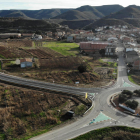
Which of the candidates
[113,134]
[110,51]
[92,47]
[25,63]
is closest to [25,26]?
[92,47]

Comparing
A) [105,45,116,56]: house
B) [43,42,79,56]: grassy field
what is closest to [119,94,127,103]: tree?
[43,42,79,56]: grassy field

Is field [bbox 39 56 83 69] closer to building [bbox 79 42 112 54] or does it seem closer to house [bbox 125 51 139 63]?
house [bbox 125 51 139 63]

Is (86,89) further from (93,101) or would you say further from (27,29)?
(27,29)

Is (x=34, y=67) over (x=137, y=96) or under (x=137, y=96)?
over

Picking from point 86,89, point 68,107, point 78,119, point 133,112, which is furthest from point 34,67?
point 133,112

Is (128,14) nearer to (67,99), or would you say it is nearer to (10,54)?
(10,54)

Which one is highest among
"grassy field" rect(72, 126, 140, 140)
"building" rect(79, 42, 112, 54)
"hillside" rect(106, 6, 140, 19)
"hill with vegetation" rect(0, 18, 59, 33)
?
"hillside" rect(106, 6, 140, 19)

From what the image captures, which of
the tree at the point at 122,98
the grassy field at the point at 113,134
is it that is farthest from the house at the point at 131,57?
the grassy field at the point at 113,134
